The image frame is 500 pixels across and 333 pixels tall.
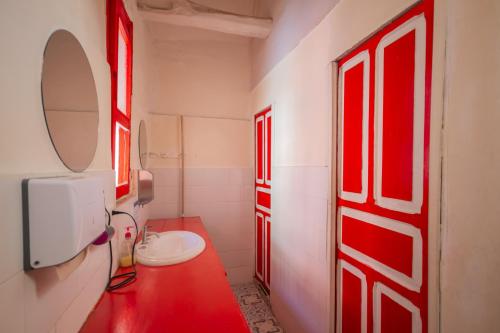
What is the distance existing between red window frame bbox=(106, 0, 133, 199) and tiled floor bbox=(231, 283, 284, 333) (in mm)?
1677

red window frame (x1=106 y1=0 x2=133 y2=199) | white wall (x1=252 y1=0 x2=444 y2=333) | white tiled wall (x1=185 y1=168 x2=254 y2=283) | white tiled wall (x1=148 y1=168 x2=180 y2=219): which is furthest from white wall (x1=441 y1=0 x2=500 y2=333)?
white tiled wall (x1=148 y1=168 x2=180 y2=219)

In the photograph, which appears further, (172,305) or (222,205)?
(222,205)

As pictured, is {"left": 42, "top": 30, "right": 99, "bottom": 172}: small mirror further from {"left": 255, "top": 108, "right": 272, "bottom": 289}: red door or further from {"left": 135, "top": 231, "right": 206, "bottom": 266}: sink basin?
{"left": 255, "top": 108, "right": 272, "bottom": 289}: red door

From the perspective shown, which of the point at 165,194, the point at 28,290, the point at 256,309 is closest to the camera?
the point at 28,290

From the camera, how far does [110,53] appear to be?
103cm

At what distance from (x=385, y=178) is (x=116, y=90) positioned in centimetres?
137

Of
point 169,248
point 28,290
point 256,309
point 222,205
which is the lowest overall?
point 256,309

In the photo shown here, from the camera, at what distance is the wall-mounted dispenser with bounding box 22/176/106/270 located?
473 mm

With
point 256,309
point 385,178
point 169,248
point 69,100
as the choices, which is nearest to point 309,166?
point 385,178

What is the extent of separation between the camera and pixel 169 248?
65.2 inches

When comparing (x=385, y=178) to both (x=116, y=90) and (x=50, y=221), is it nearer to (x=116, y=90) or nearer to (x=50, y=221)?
(x=50, y=221)

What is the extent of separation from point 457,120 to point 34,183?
117 centimetres

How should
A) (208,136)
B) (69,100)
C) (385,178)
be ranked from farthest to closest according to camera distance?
(208,136)
(385,178)
(69,100)

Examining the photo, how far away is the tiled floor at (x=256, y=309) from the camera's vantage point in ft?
6.57
